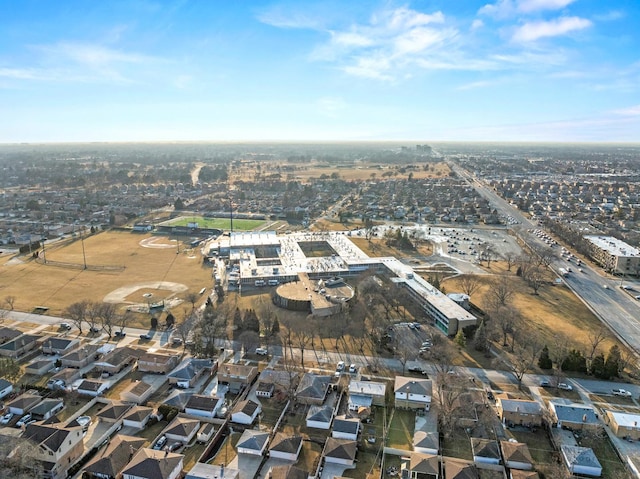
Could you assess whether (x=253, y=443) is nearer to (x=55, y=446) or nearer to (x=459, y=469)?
(x=55, y=446)

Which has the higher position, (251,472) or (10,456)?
(10,456)

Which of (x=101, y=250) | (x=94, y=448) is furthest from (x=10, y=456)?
(x=101, y=250)

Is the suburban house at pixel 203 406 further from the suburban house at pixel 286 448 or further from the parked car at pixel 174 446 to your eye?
the suburban house at pixel 286 448

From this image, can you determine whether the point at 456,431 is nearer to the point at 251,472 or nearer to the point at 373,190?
the point at 251,472

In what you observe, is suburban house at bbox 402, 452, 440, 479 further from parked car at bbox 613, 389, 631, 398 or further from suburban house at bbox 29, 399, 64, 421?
suburban house at bbox 29, 399, 64, 421

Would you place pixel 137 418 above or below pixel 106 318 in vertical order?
below

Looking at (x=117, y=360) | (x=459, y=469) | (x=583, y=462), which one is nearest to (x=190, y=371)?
(x=117, y=360)
